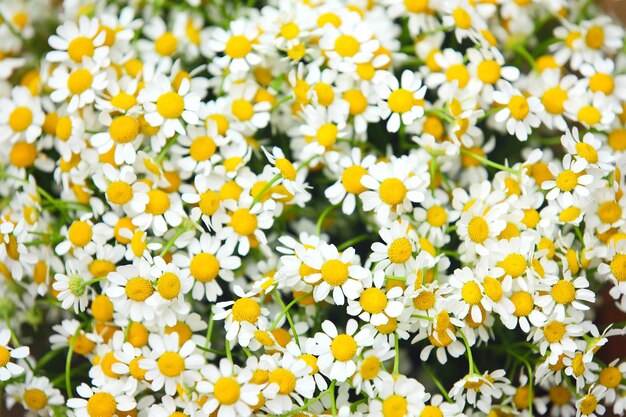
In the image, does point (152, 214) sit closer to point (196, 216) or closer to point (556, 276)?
point (196, 216)

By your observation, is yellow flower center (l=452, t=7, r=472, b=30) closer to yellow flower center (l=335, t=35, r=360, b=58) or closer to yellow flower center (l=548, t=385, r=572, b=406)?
yellow flower center (l=335, t=35, r=360, b=58)

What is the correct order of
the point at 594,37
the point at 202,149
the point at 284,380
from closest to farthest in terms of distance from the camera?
the point at 284,380 < the point at 202,149 < the point at 594,37

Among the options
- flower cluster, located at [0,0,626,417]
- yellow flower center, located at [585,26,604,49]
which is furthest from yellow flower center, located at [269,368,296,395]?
yellow flower center, located at [585,26,604,49]

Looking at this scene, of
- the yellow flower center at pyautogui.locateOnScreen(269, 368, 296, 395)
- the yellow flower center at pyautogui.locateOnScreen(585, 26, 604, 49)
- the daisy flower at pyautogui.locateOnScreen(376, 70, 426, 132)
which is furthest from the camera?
the yellow flower center at pyautogui.locateOnScreen(585, 26, 604, 49)

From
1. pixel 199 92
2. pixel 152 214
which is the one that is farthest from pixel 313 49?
pixel 152 214

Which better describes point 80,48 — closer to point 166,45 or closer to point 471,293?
point 166,45

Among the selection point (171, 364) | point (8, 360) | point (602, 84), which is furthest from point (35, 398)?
point (602, 84)
